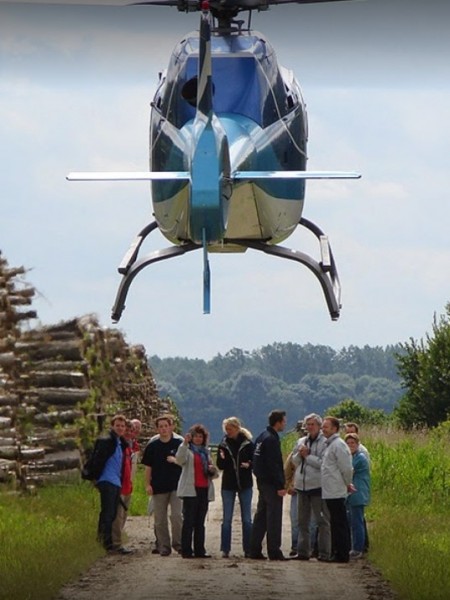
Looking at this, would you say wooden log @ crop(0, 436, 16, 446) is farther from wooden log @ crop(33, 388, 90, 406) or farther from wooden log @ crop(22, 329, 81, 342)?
wooden log @ crop(22, 329, 81, 342)

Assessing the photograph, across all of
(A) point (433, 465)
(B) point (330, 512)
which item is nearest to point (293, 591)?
(B) point (330, 512)

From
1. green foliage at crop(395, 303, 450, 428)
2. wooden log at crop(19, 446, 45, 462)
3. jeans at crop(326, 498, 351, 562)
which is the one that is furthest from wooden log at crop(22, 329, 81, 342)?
green foliage at crop(395, 303, 450, 428)

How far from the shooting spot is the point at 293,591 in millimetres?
15820

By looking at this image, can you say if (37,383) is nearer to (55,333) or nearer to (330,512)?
(55,333)

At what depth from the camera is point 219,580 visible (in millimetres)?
16656

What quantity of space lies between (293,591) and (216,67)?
331 inches

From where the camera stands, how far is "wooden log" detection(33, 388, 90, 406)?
3080 cm

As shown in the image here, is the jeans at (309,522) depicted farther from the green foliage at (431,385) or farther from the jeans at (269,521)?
the green foliage at (431,385)

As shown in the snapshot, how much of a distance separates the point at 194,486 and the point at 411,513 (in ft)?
19.0

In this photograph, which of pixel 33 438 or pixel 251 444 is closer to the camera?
pixel 251 444

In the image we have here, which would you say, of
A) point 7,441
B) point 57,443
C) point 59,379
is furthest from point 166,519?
point 59,379

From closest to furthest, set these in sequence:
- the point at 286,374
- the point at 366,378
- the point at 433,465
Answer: the point at 433,465, the point at 286,374, the point at 366,378

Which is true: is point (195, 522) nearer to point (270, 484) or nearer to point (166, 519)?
point (166, 519)

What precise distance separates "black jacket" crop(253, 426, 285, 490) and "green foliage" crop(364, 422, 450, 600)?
1266 millimetres
